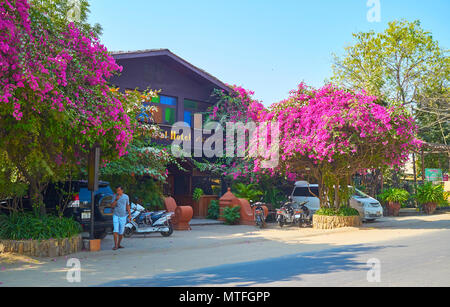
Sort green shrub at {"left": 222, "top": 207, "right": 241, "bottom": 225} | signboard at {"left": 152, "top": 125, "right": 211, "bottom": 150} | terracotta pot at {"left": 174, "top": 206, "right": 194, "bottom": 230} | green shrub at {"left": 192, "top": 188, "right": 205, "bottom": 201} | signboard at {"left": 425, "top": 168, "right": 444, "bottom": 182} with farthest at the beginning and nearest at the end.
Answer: signboard at {"left": 425, "top": 168, "right": 444, "bottom": 182} < signboard at {"left": 152, "top": 125, "right": 211, "bottom": 150} < green shrub at {"left": 192, "top": 188, "right": 205, "bottom": 201} < green shrub at {"left": 222, "top": 207, "right": 241, "bottom": 225} < terracotta pot at {"left": 174, "top": 206, "right": 194, "bottom": 230}

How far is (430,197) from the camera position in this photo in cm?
2630

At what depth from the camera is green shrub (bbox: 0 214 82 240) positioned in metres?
10.9

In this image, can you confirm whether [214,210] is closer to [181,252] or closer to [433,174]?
[181,252]

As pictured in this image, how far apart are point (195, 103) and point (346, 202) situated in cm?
1017

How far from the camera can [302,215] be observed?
61.4 ft

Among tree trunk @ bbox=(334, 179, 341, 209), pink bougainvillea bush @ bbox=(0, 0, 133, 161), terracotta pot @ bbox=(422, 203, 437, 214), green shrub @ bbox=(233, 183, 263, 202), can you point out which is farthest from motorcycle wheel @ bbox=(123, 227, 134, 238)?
terracotta pot @ bbox=(422, 203, 437, 214)

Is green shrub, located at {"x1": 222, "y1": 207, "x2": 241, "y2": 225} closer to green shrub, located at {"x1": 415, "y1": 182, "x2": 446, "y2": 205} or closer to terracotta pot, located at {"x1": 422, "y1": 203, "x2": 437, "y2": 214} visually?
green shrub, located at {"x1": 415, "y1": 182, "x2": 446, "y2": 205}

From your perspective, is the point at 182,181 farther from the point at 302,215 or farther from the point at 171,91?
the point at 302,215

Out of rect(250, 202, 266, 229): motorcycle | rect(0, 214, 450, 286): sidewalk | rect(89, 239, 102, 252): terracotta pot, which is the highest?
rect(250, 202, 266, 229): motorcycle

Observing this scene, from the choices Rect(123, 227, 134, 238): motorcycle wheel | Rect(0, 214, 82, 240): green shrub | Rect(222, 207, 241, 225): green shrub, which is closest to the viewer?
Rect(0, 214, 82, 240): green shrub

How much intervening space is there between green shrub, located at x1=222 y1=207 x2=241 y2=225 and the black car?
23.7 feet

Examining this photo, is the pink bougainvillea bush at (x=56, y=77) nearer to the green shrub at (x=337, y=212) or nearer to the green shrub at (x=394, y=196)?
the green shrub at (x=337, y=212)
